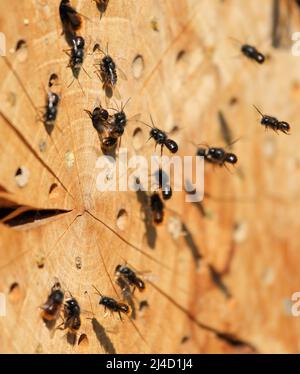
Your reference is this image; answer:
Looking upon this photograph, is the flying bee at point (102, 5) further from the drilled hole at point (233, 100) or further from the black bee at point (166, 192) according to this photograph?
the drilled hole at point (233, 100)

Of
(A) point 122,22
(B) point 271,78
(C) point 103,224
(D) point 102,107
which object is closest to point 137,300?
(C) point 103,224

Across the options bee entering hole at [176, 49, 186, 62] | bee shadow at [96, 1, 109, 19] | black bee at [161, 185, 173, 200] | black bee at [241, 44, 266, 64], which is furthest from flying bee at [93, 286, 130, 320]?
black bee at [241, 44, 266, 64]

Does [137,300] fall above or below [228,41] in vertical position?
below

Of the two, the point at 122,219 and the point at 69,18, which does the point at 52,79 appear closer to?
the point at 69,18

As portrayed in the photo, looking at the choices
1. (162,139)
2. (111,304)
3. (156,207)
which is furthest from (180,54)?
(111,304)

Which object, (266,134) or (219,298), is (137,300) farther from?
(266,134)

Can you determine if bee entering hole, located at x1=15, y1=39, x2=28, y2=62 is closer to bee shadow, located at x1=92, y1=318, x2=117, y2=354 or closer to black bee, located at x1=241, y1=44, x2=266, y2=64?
bee shadow, located at x1=92, y1=318, x2=117, y2=354
